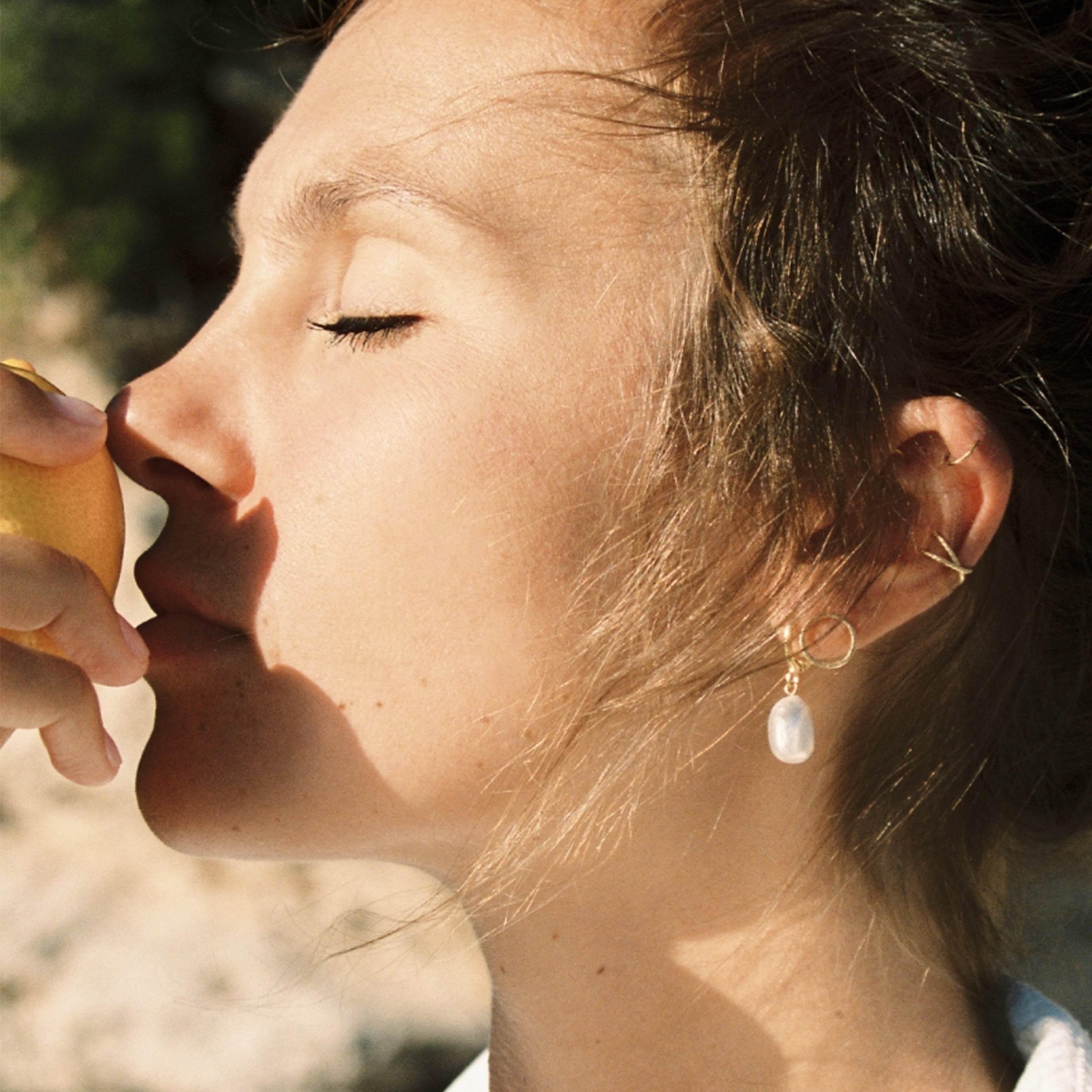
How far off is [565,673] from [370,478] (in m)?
0.28

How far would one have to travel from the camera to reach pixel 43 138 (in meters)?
3.18

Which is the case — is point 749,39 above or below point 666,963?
above

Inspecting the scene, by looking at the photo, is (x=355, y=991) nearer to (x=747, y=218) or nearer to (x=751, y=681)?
(x=751, y=681)

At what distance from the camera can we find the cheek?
50.5 inches

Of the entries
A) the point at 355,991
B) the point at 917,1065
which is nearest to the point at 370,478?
the point at 917,1065

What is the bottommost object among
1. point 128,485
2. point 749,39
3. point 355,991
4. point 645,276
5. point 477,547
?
point 355,991

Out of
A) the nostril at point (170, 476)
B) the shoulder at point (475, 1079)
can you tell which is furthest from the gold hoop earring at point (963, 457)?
the shoulder at point (475, 1079)

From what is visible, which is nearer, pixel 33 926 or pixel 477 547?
pixel 477 547

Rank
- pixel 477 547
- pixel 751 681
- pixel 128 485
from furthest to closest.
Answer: pixel 128 485 → pixel 751 681 → pixel 477 547

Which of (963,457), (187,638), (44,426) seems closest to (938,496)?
(963,457)

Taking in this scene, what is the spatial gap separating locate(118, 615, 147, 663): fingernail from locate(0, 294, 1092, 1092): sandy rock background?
6.15ft

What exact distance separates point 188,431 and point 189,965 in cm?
229

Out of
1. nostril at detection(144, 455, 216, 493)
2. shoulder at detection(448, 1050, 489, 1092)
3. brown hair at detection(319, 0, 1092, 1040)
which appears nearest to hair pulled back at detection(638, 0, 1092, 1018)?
brown hair at detection(319, 0, 1092, 1040)

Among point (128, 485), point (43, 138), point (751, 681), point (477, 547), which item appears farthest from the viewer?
point (128, 485)
